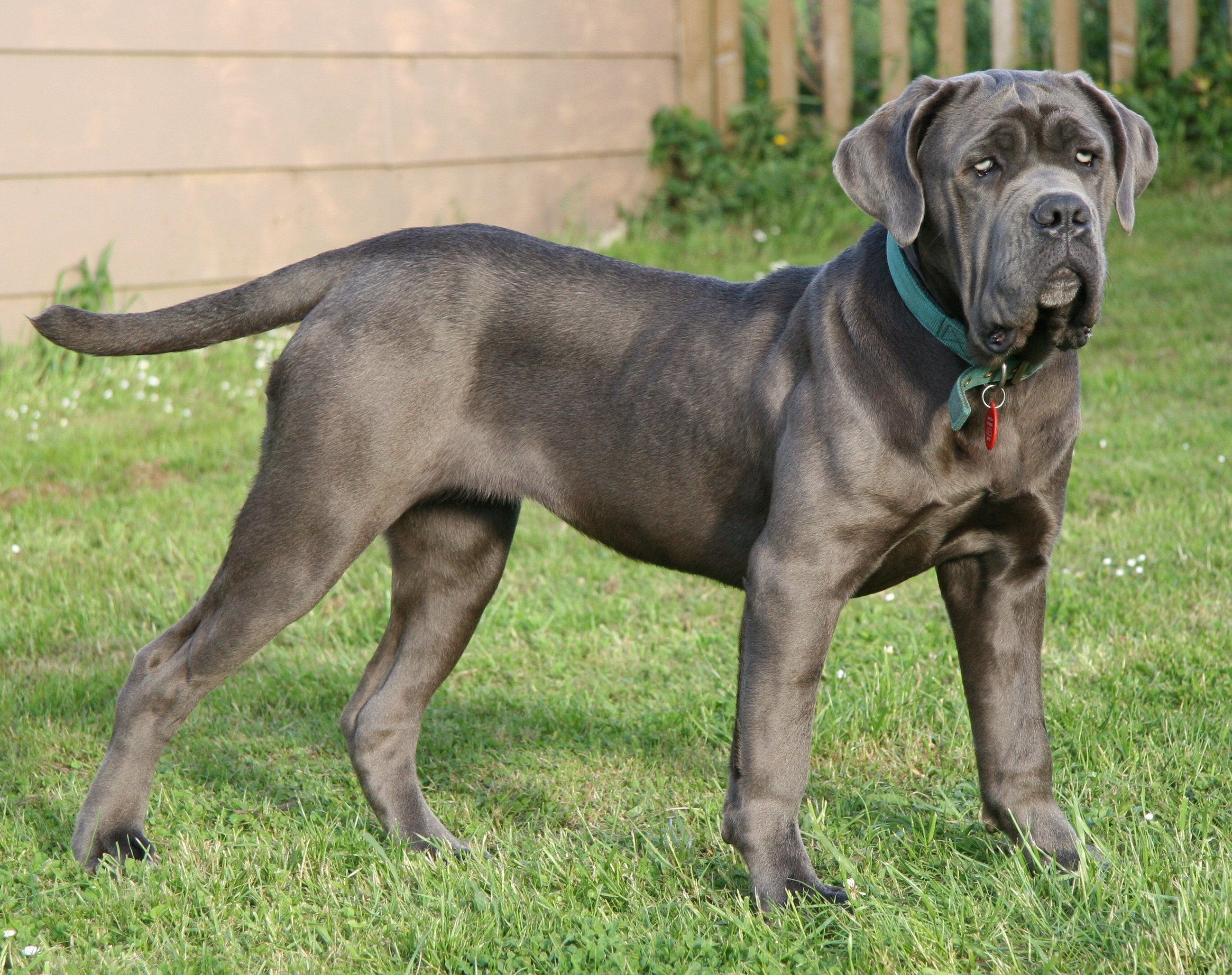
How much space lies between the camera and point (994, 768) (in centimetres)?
313

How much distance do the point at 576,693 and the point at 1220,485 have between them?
2.80 metres

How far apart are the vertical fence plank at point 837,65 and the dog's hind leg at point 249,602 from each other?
705 centimetres

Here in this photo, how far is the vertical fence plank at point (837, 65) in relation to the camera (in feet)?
30.9

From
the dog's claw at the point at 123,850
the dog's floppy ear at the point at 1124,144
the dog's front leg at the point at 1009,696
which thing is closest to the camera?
the dog's floppy ear at the point at 1124,144

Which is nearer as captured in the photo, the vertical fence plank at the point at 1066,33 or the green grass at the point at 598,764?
the green grass at the point at 598,764

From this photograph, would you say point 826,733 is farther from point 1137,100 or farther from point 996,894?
point 1137,100

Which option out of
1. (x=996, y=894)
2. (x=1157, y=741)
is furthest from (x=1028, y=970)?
(x=1157, y=741)

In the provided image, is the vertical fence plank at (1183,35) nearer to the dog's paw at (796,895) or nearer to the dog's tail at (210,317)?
the dog's tail at (210,317)

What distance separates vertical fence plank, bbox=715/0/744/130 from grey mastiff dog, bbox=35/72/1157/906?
265 inches

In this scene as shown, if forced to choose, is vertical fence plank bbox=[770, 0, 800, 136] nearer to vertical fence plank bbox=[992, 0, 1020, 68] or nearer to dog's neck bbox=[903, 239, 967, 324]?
vertical fence plank bbox=[992, 0, 1020, 68]

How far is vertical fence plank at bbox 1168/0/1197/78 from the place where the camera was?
8.87 meters

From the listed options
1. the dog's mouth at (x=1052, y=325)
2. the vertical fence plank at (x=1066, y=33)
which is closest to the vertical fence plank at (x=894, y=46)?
the vertical fence plank at (x=1066, y=33)

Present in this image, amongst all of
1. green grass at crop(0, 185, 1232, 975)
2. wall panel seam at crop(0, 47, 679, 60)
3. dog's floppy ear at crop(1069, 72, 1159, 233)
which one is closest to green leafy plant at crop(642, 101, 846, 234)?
wall panel seam at crop(0, 47, 679, 60)

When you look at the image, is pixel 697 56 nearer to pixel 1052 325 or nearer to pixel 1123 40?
pixel 1123 40
